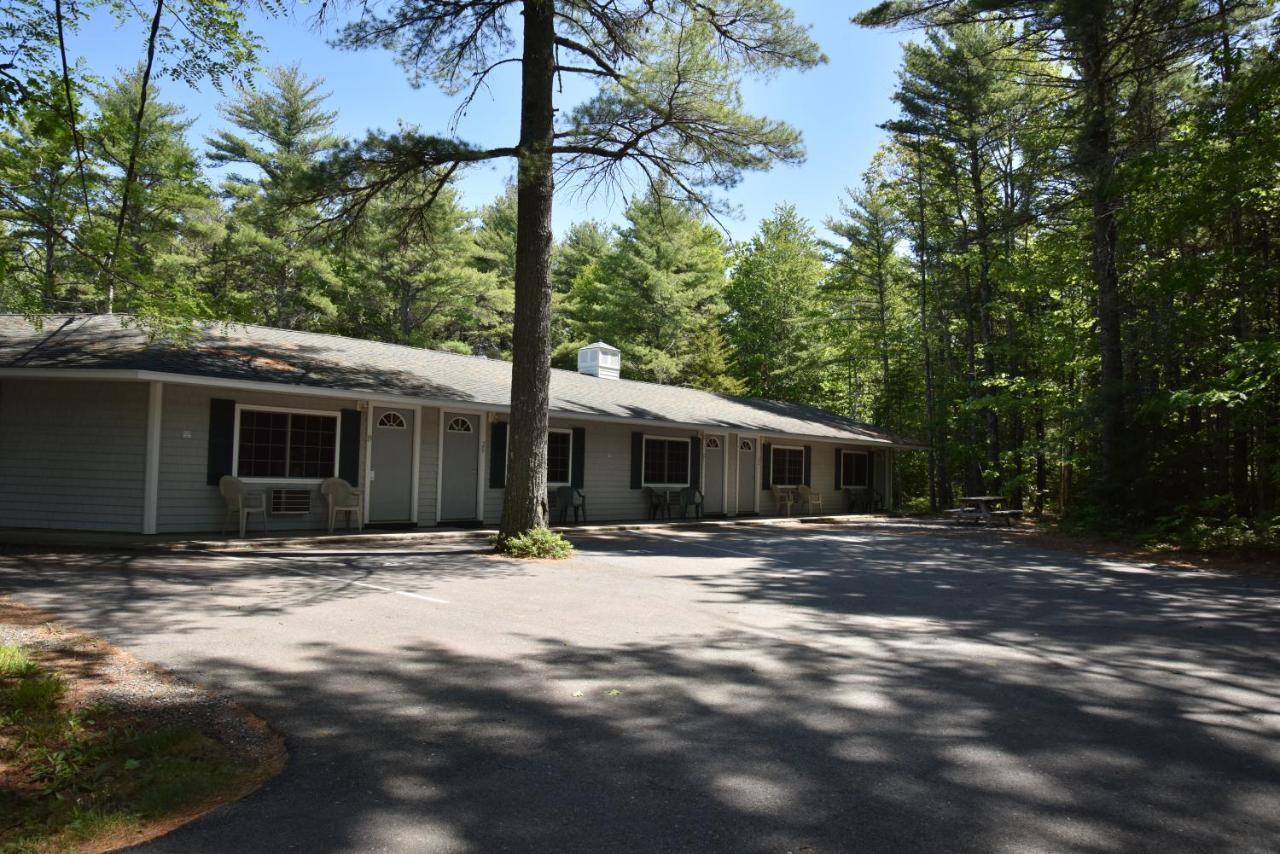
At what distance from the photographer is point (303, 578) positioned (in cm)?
840

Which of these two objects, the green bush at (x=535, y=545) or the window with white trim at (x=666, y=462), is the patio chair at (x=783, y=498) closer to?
the window with white trim at (x=666, y=462)

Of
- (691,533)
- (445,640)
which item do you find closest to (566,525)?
(691,533)

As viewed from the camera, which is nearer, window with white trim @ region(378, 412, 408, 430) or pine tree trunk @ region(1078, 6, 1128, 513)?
window with white trim @ region(378, 412, 408, 430)

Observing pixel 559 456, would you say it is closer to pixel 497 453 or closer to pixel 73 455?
pixel 497 453

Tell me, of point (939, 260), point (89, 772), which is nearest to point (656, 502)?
point (939, 260)

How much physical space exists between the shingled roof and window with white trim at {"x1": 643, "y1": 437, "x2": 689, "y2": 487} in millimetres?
796

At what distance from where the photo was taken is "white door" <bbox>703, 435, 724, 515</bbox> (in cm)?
1970

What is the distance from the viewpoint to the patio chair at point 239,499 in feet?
37.4

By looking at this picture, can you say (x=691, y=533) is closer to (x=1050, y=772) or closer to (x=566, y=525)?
(x=566, y=525)

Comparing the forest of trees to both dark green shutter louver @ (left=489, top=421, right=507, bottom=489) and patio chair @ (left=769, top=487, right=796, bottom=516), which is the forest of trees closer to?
dark green shutter louver @ (left=489, top=421, right=507, bottom=489)

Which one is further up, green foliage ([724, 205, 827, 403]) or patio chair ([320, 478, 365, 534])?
green foliage ([724, 205, 827, 403])

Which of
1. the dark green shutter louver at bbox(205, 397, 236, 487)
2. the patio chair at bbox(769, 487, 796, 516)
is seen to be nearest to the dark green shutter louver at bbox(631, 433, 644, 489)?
the patio chair at bbox(769, 487, 796, 516)

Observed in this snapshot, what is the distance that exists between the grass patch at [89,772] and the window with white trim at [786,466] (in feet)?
60.7

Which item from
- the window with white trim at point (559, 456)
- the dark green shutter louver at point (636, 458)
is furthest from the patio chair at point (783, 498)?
the window with white trim at point (559, 456)
